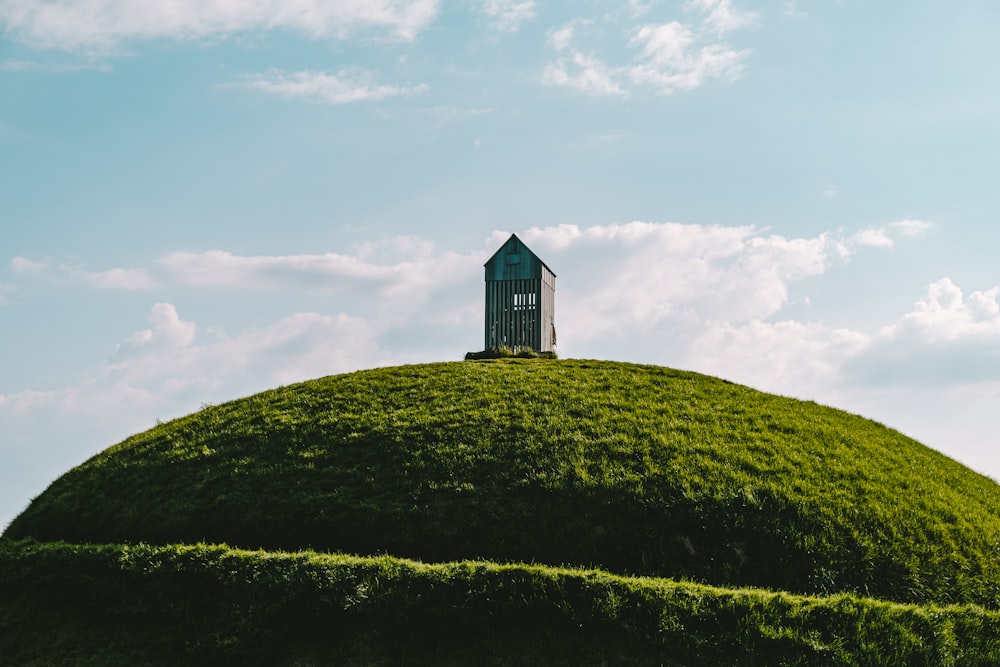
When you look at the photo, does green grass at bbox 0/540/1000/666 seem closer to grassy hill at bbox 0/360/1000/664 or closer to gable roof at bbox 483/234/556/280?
grassy hill at bbox 0/360/1000/664

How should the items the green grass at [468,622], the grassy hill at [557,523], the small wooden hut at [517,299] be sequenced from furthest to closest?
the small wooden hut at [517,299], the grassy hill at [557,523], the green grass at [468,622]

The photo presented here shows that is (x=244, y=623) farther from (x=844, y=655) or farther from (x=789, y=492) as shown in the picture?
(x=789, y=492)

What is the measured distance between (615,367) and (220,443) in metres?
10.8

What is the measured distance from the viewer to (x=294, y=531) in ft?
43.6

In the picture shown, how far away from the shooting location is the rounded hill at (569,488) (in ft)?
40.3

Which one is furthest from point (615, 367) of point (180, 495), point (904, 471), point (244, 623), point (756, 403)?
point (244, 623)

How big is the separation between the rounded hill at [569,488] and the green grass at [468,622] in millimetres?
1533

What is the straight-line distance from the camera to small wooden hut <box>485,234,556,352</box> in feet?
99.2

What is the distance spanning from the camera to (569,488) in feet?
43.8

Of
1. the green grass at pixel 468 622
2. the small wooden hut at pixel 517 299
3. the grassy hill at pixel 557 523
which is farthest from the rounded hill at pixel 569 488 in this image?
the small wooden hut at pixel 517 299

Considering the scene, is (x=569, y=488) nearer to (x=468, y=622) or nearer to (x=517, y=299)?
(x=468, y=622)

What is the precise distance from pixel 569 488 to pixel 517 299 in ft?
57.8

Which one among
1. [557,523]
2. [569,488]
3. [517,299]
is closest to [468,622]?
[557,523]

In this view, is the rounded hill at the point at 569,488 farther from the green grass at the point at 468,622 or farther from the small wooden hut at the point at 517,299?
the small wooden hut at the point at 517,299
